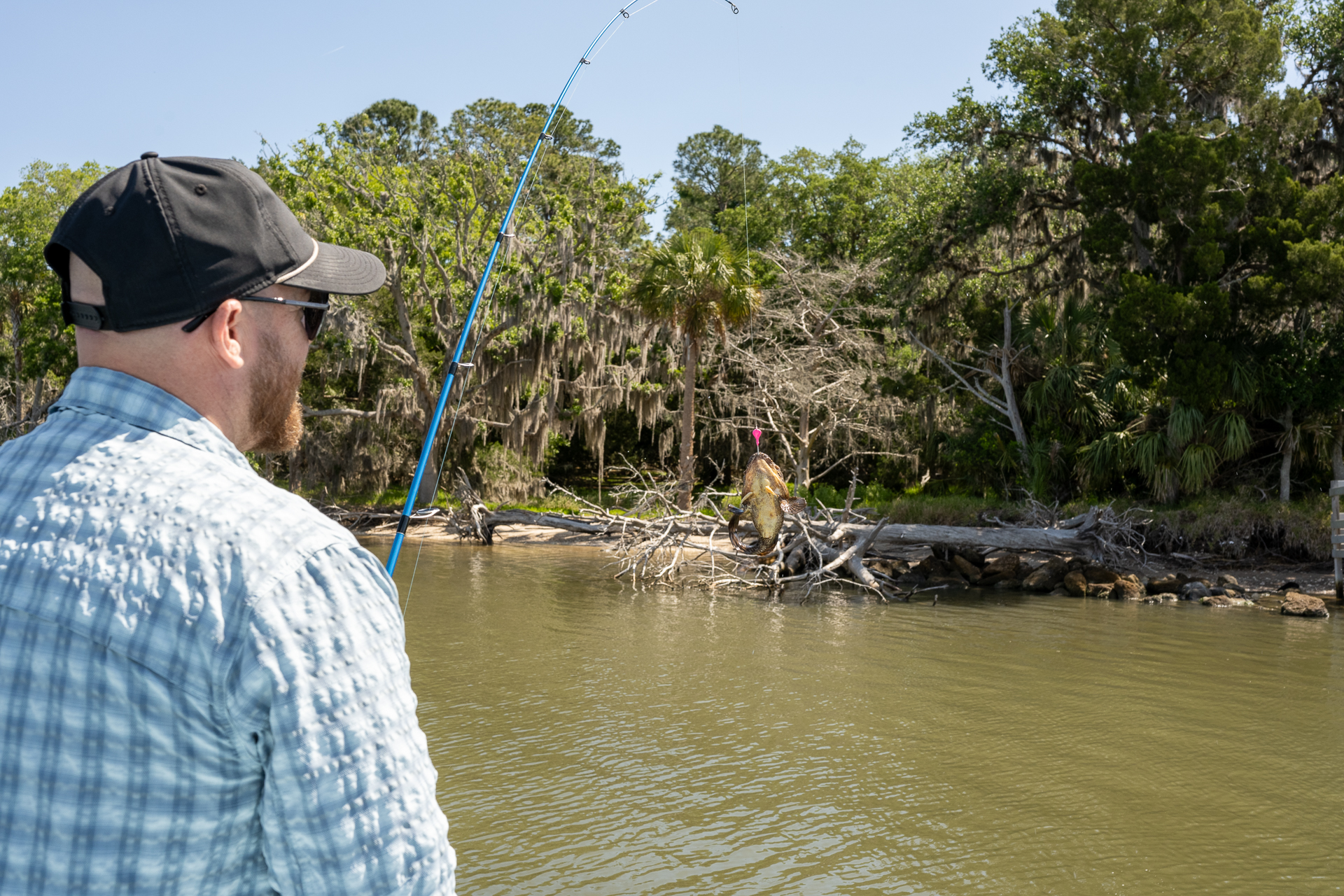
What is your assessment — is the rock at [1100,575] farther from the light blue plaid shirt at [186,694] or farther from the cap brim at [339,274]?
Result: the light blue plaid shirt at [186,694]

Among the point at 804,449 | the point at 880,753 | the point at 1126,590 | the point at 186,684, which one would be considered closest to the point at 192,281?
the point at 186,684

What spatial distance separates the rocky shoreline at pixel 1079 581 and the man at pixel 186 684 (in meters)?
15.5

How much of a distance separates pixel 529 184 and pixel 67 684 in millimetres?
25541

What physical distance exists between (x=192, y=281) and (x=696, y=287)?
21968 mm

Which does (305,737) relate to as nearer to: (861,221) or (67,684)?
(67,684)

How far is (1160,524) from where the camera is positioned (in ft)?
60.4

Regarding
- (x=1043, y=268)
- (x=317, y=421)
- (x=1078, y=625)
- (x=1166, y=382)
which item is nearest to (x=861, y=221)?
(x=1043, y=268)

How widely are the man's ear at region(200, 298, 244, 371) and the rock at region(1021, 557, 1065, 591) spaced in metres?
17.2

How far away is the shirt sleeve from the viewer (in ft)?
3.35

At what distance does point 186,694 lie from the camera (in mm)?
1030

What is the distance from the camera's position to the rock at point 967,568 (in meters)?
17.6

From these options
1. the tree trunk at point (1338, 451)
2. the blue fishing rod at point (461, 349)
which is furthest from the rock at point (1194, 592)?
the blue fishing rod at point (461, 349)

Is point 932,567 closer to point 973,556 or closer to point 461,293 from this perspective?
point 973,556

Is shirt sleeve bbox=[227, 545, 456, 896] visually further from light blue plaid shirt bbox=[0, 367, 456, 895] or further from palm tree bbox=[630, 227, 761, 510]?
palm tree bbox=[630, 227, 761, 510]
